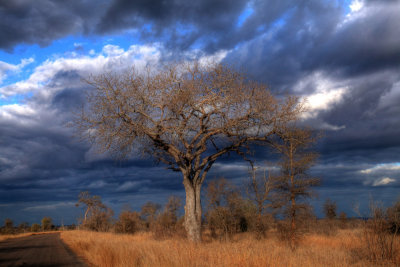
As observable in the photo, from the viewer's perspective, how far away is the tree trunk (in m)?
15.9

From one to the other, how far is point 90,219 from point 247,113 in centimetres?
4311

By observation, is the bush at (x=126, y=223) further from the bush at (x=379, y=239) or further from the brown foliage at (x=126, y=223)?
the bush at (x=379, y=239)

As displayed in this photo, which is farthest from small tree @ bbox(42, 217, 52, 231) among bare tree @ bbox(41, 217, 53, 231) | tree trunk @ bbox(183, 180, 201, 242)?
tree trunk @ bbox(183, 180, 201, 242)

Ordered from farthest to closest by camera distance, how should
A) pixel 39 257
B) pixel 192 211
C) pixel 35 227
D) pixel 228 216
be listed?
pixel 35 227 < pixel 228 216 < pixel 192 211 < pixel 39 257

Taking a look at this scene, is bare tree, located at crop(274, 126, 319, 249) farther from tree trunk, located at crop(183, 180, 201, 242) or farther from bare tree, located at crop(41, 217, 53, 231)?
bare tree, located at crop(41, 217, 53, 231)

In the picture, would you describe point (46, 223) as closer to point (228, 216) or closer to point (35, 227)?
point (35, 227)

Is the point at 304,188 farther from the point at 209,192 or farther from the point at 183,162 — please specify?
the point at 209,192

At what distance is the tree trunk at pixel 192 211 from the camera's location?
15.9 meters

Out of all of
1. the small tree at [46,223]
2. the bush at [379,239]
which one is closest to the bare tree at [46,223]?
the small tree at [46,223]

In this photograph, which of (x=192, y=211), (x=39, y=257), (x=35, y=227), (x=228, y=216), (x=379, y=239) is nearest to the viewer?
(x=379, y=239)

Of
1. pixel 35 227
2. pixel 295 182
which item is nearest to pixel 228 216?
pixel 295 182

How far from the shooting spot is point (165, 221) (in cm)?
3334

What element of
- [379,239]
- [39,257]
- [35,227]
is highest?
[379,239]

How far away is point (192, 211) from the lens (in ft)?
53.1
